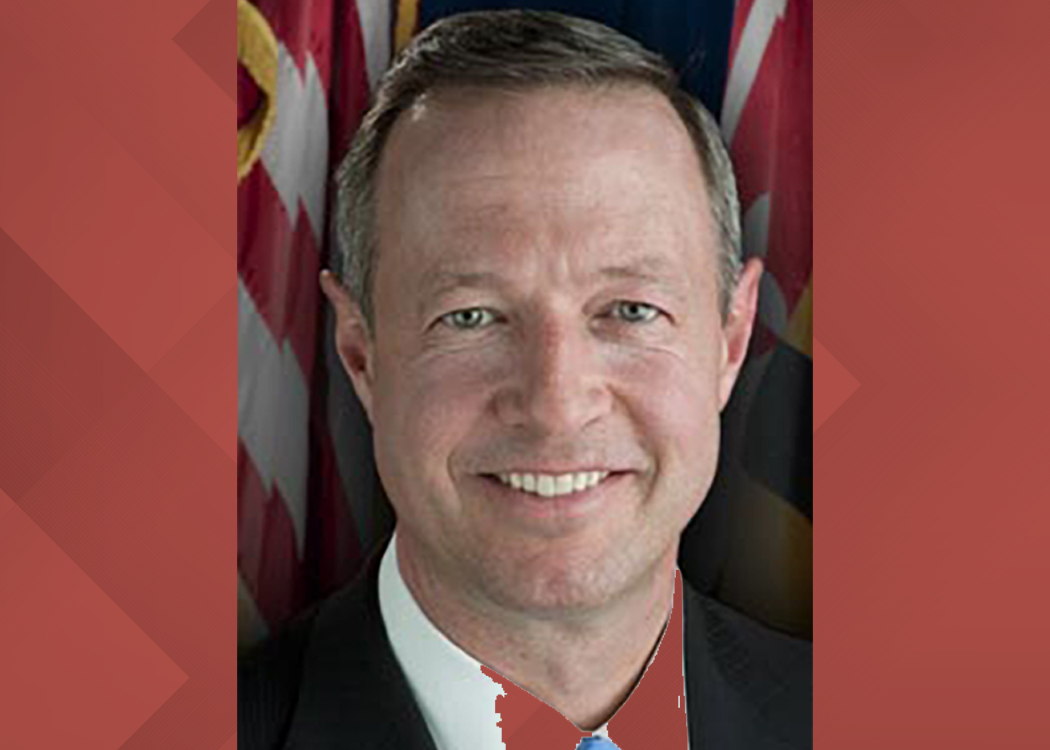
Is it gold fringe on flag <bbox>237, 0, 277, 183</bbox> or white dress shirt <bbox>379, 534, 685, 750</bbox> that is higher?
gold fringe on flag <bbox>237, 0, 277, 183</bbox>

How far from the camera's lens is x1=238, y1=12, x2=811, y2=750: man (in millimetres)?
1616

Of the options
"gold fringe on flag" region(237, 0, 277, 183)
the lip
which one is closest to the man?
the lip

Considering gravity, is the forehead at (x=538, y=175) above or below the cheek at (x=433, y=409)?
above

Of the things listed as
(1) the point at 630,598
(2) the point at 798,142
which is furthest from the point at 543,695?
(2) the point at 798,142

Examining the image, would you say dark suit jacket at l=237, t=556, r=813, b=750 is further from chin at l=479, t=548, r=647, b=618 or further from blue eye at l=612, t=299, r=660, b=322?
blue eye at l=612, t=299, r=660, b=322

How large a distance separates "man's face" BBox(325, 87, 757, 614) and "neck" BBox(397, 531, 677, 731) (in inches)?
1.4

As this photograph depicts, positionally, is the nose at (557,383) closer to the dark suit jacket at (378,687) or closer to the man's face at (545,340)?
the man's face at (545,340)

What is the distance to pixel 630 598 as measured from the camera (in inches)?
67.7

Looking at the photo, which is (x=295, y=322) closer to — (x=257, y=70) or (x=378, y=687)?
(x=257, y=70)

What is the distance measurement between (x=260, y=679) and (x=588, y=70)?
2.36 feet

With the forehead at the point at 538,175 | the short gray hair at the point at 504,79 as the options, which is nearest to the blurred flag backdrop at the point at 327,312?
the short gray hair at the point at 504,79

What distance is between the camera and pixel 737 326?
5.93ft

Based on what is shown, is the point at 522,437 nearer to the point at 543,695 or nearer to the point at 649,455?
the point at 649,455

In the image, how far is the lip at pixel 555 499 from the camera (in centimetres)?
165
